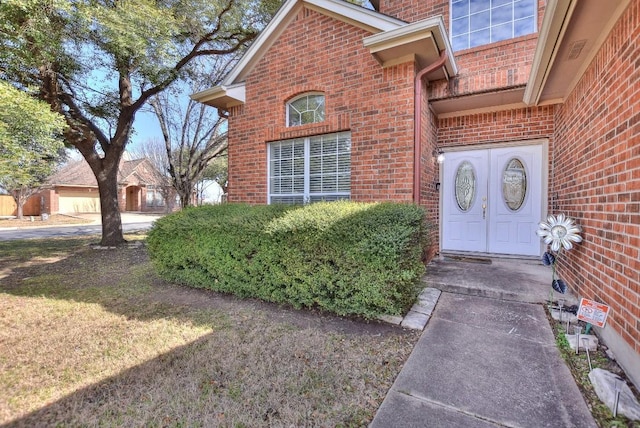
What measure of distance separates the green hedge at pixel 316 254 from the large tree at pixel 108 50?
5023mm

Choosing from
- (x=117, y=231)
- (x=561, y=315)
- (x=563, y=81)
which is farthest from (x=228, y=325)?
(x=117, y=231)

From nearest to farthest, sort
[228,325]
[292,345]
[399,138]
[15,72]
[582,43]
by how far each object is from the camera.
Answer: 1. [292,345]
2. [582,43]
3. [228,325]
4. [399,138]
5. [15,72]

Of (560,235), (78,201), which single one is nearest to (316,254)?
(560,235)

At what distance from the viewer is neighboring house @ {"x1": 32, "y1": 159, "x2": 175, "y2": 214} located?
90.1 feet

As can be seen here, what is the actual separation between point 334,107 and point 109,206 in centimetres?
884

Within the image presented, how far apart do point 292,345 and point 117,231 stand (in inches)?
386

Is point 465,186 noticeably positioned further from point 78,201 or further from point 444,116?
point 78,201

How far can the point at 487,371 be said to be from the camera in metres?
2.48

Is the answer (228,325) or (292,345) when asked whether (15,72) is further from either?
(292,345)

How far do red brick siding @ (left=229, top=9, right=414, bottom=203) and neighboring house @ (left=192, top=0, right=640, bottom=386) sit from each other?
0.02m

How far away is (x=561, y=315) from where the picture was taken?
334 cm

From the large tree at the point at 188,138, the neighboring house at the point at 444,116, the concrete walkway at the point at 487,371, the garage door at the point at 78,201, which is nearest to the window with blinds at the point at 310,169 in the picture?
the neighboring house at the point at 444,116

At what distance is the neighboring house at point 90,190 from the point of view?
27469 mm

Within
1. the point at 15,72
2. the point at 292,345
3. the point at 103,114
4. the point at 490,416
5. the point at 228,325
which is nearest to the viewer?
the point at 490,416
